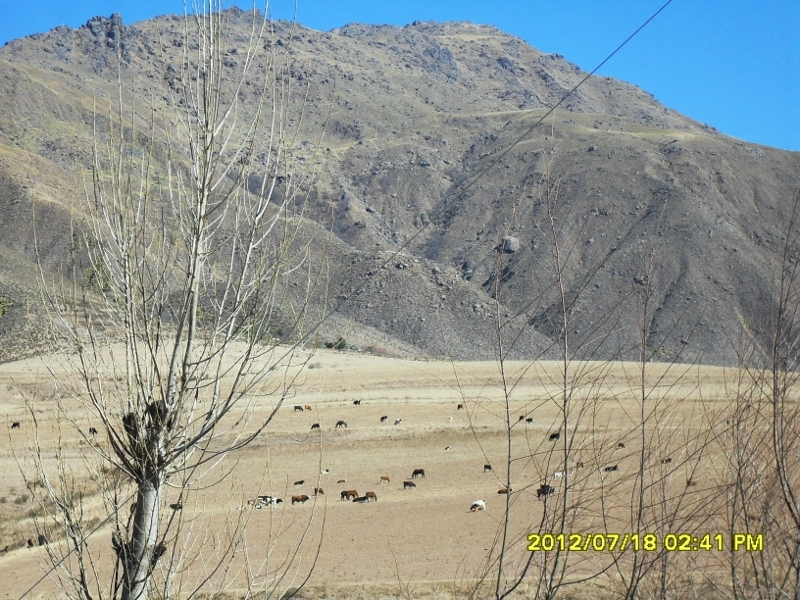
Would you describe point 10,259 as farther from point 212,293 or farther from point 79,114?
point 212,293

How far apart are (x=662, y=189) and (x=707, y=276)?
84.4ft

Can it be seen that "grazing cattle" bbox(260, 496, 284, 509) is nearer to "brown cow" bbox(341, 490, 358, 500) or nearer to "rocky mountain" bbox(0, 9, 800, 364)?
"brown cow" bbox(341, 490, 358, 500)

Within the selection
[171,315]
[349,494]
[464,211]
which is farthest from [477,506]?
[464,211]

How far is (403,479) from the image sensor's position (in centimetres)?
2788

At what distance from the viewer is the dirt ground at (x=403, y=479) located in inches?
303

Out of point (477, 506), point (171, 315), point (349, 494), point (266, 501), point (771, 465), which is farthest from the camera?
point (349, 494)

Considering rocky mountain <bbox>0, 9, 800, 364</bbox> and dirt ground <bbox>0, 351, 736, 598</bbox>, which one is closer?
dirt ground <bbox>0, 351, 736, 598</bbox>

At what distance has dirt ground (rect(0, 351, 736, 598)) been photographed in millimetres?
7695
